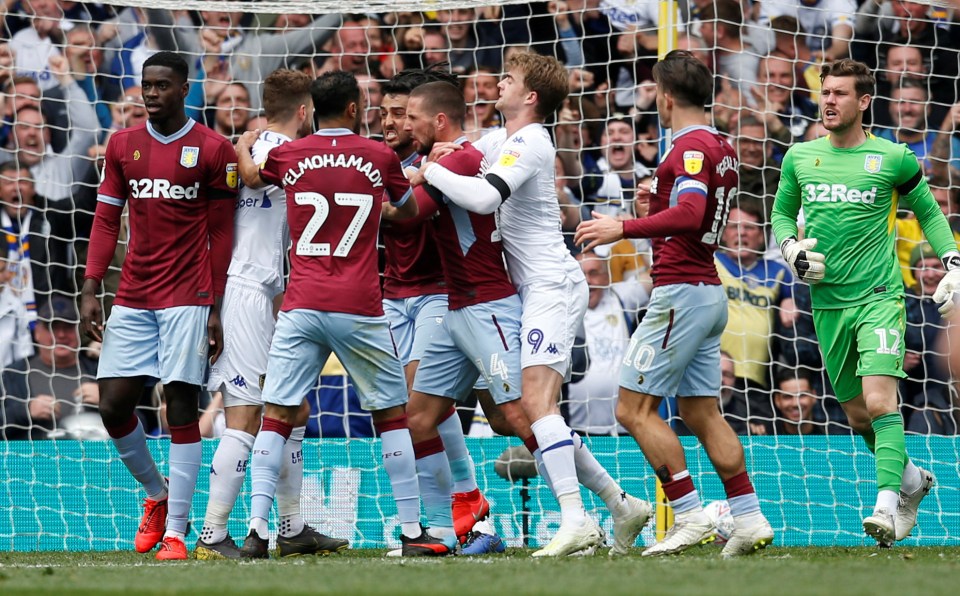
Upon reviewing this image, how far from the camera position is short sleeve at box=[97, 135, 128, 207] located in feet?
21.3

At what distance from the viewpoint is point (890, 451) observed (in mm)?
6328

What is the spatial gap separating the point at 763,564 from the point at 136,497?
458 centimetres

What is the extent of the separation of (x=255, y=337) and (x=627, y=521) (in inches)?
80.8

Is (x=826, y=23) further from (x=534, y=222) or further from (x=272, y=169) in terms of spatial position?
(x=272, y=169)

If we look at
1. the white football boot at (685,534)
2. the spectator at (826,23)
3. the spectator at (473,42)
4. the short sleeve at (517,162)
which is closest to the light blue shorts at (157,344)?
the short sleeve at (517,162)

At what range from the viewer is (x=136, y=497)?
8.38m

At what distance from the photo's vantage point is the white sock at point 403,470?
6043 mm

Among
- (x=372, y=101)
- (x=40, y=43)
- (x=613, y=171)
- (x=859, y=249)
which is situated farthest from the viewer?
(x=372, y=101)

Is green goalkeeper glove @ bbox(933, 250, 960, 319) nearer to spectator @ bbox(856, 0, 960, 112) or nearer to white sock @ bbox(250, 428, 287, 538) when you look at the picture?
white sock @ bbox(250, 428, 287, 538)

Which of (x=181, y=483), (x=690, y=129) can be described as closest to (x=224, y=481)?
(x=181, y=483)

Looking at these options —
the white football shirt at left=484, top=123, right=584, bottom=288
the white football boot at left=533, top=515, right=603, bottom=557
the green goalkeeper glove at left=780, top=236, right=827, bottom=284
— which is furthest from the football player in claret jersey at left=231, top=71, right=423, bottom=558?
the green goalkeeper glove at left=780, top=236, right=827, bottom=284

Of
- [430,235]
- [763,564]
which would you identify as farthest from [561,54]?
[763,564]

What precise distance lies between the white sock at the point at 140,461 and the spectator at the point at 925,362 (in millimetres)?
5085

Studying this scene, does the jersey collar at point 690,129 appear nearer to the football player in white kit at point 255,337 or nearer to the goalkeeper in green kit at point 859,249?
the goalkeeper in green kit at point 859,249
